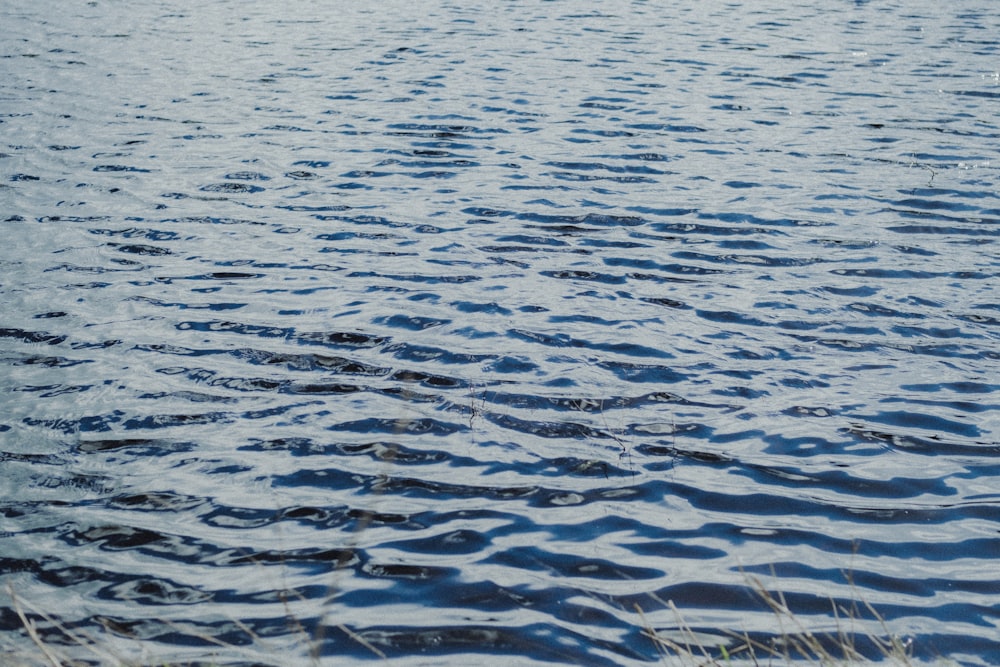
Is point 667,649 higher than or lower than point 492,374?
lower

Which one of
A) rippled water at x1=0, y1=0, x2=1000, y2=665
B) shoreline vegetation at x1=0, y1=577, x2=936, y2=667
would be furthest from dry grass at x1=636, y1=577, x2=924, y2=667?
rippled water at x1=0, y1=0, x2=1000, y2=665

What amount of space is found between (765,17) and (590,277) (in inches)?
935

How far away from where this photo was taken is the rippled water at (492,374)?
20.0 ft

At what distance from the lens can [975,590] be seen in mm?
6094

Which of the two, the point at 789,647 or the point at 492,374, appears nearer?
the point at 789,647

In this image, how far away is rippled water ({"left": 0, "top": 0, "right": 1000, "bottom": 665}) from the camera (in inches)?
239

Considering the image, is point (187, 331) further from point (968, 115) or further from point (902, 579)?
point (968, 115)

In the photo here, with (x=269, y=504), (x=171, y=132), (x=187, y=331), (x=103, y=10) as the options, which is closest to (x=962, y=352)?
(x=269, y=504)

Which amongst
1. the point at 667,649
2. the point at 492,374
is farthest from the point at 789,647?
the point at 492,374

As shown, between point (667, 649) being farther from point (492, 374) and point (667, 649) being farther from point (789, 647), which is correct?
point (492, 374)

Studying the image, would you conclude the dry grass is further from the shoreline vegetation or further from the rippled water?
the rippled water

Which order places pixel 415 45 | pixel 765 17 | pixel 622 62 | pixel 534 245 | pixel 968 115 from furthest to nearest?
pixel 765 17 → pixel 415 45 → pixel 622 62 → pixel 968 115 → pixel 534 245

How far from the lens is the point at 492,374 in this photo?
899cm

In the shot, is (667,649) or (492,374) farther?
(492,374)
